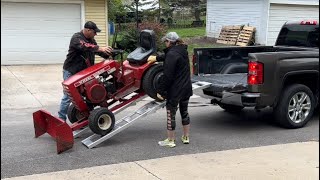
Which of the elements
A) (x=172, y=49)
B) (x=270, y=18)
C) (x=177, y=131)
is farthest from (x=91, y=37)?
(x=270, y=18)

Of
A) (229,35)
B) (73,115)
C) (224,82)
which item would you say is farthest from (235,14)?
(73,115)

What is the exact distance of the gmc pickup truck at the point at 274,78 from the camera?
6.57m

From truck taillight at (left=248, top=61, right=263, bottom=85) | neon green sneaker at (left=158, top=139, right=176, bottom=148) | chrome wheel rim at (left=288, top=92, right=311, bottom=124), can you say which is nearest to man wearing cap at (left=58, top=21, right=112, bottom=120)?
neon green sneaker at (left=158, top=139, right=176, bottom=148)

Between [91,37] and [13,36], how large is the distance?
1083 cm

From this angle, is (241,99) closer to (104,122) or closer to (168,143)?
(168,143)

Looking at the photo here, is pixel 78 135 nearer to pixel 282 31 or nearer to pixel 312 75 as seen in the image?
pixel 312 75

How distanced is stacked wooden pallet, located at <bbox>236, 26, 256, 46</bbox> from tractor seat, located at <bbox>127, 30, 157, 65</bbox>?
17023 mm

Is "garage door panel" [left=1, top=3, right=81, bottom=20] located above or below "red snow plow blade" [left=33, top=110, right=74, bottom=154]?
above

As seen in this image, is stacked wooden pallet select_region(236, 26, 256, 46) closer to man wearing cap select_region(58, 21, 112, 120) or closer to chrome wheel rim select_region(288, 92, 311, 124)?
chrome wheel rim select_region(288, 92, 311, 124)

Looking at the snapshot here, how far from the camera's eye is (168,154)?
5.76 meters

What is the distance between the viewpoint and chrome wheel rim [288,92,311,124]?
Answer: 702 cm

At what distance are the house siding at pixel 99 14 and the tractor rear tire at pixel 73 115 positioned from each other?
11010mm

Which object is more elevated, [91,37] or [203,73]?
[91,37]

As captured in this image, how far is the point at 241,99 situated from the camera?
665 cm
